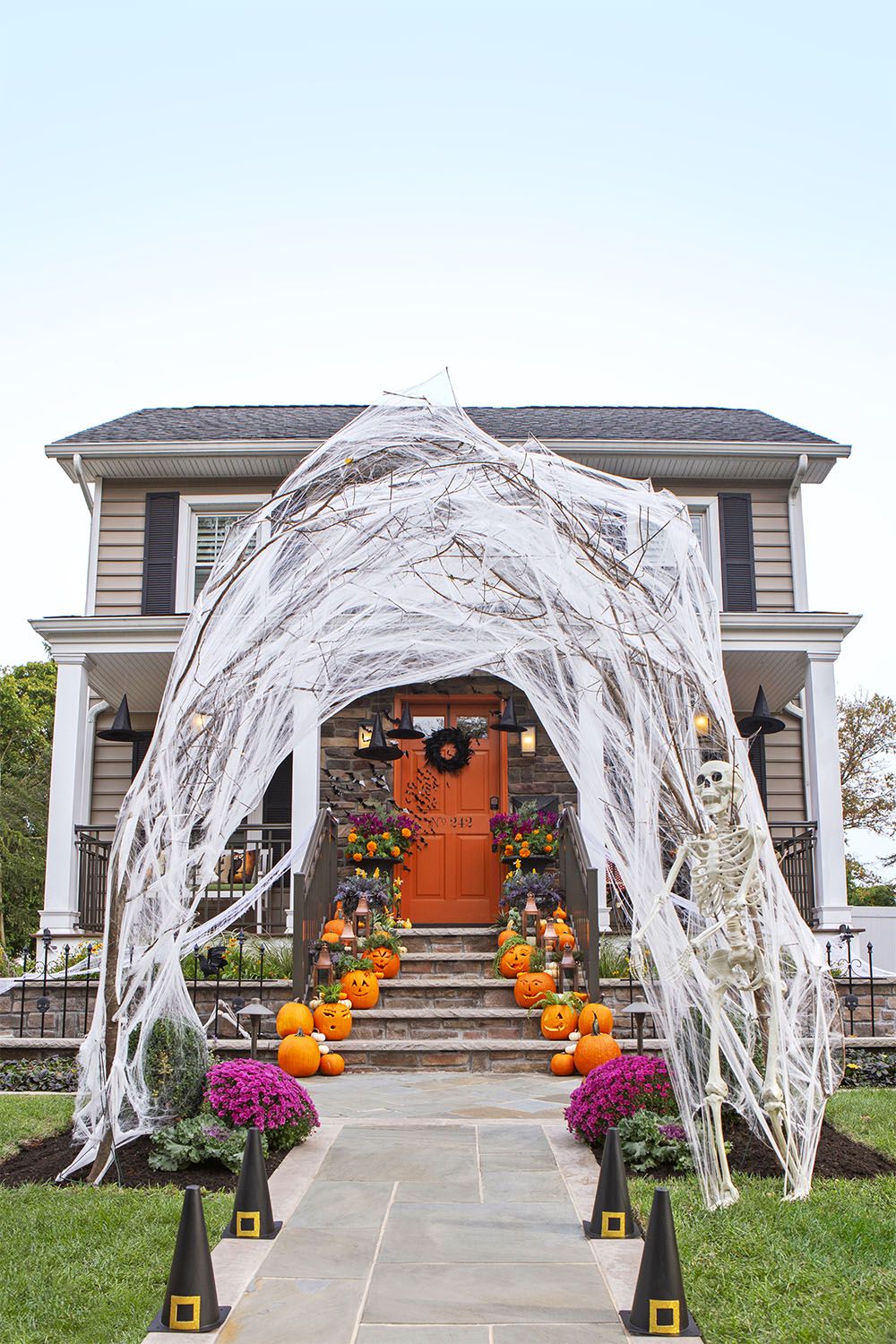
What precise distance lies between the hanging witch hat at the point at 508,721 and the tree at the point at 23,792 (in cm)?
1344

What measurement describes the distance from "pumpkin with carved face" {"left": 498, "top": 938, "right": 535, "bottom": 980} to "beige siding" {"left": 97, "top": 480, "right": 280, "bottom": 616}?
6558 millimetres

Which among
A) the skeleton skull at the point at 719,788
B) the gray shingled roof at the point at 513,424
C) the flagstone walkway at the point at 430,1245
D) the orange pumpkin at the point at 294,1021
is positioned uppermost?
the gray shingled roof at the point at 513,424

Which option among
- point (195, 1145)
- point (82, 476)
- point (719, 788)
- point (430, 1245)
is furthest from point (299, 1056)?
point (82, 476)

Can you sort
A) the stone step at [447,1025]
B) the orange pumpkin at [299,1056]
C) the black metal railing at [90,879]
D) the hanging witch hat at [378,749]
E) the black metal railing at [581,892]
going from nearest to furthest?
the orange pumpkin at [299,1056], the stone step at [447,1025], the black metal railing at [581,892], the hanging witch hat at [378,749], the black metal railing at [90,879]

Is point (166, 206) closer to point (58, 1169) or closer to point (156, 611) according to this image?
point (156, 611)

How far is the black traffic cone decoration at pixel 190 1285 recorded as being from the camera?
341cm

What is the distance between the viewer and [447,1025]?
895 centimetres

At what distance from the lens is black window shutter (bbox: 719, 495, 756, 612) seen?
1365 cm

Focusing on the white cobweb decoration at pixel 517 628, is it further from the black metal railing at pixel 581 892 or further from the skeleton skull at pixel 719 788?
the black metal railing at pixel 581 892

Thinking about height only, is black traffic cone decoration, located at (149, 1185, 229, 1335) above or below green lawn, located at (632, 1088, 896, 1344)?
above

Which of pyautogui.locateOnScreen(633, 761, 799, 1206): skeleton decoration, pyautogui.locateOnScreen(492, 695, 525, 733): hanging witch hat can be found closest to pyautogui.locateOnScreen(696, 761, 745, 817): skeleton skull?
pyautogui.locateOnScreen(633, 761, 799, 1206): skeleton decoration

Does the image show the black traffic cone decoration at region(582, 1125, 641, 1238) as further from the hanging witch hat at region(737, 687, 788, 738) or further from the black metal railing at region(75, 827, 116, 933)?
the black metal railing at region(75, 827, 116, 933)

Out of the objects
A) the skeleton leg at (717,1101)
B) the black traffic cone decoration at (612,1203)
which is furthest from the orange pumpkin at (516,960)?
the black traffic cone decoration at (612,1203)

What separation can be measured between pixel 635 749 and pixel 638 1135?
75.8 inches
